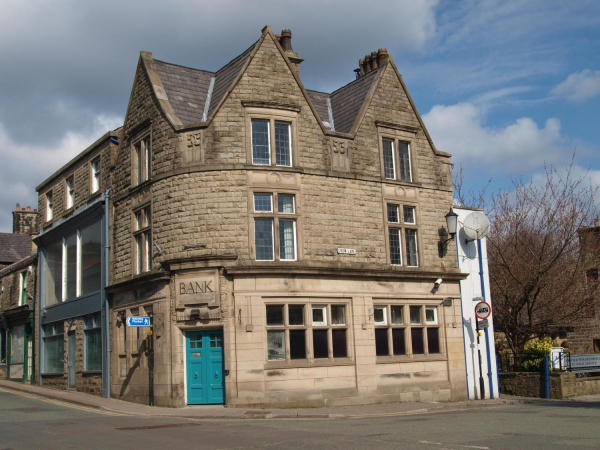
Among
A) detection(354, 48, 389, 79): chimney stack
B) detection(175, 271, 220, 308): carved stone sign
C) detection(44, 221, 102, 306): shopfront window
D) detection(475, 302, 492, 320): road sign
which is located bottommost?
detection(475, 302, 492, 320): road sign

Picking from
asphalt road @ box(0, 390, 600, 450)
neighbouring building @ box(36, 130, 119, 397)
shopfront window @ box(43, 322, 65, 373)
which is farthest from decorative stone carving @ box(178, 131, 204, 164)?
shopfront window @ box(43, 322, 65, 373)

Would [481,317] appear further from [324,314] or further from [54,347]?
[54,347]

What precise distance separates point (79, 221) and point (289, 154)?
10775mm

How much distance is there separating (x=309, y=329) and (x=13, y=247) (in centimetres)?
2963

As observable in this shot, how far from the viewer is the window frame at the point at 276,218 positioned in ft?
70.4

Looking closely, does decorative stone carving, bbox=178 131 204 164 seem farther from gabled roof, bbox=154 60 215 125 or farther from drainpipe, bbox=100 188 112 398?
drainpipe, bbox=100 188 112 398

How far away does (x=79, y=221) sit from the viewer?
28.1m

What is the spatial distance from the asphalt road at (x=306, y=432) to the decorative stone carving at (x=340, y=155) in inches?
365

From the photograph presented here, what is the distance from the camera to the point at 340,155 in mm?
23594

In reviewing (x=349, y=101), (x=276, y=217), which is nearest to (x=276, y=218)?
(x=276, y=217)

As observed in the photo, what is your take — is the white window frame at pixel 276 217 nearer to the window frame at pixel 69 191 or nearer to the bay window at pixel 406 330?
the bay window at pixel 406 330

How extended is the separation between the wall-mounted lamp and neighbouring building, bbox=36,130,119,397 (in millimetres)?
12900

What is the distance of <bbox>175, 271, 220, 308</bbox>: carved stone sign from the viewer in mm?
20641

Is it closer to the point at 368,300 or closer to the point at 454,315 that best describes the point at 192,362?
the point at 368,300
